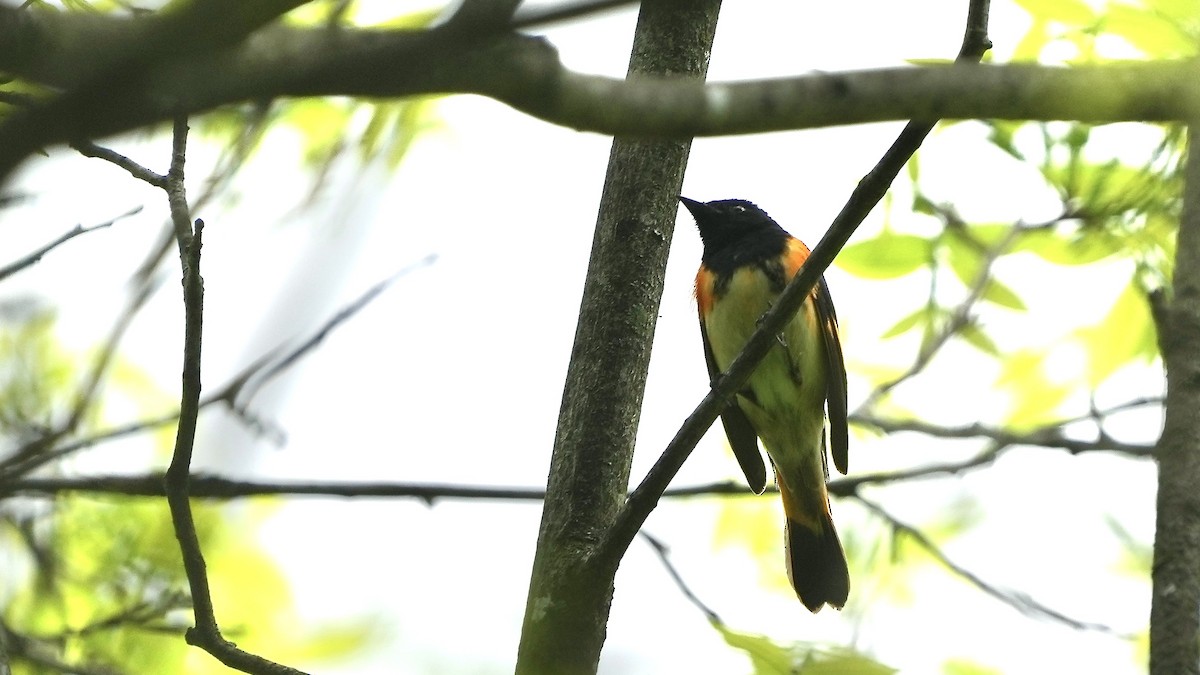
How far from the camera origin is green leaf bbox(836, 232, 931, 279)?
4.04 meters

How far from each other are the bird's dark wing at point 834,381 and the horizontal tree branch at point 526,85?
3232 mm

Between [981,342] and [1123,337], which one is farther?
[981,342]

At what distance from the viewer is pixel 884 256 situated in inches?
160

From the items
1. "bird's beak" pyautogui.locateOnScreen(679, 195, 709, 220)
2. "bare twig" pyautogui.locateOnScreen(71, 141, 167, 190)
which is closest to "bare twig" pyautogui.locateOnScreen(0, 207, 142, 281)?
"bare twig" pyautogui.locateOnScreen(71, 141, 167, 190)

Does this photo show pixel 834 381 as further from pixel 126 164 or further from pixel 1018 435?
pixel 126 164

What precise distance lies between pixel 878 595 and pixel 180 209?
326 centimetres

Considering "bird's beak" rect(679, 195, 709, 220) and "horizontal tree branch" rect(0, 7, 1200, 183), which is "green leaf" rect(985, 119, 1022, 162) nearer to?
"bird's beak" rect(679, 195, 709, 220)

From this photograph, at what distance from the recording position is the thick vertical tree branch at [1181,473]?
2.41m

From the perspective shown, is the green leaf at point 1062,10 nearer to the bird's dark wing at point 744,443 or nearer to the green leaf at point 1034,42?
the green leaf at point 1034,42

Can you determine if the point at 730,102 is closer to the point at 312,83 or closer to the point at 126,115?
the point at 312,83

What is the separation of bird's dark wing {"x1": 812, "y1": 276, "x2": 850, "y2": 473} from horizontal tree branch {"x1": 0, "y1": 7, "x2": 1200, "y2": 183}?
323 centimetres

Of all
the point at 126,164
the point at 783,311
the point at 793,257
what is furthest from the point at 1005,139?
the point at 126,164

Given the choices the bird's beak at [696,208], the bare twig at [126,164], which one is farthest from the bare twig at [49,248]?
the bird's beak at [696,208]

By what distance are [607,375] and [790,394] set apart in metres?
2.52
